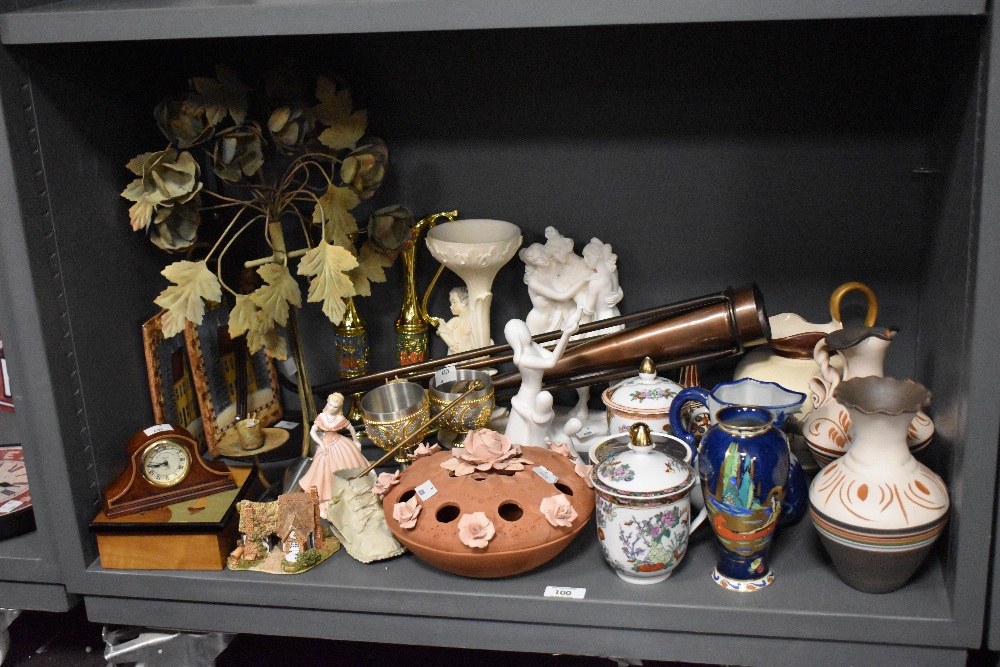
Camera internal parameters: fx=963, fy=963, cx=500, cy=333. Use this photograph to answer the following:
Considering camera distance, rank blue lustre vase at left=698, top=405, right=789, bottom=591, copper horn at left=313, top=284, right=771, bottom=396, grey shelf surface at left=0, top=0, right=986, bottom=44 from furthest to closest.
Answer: copper horn at left=313, top=284, right=771, bottom=396 → blue lustre vase at left=698, top=405, right=789, bottom=591 → grey shelf surface at left=0, top=0, right=986, bottom=44

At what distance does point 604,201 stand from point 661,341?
0.23 metres

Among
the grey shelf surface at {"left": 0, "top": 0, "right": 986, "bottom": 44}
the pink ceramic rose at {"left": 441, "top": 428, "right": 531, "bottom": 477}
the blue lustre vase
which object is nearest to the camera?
the grey shelf surface at {"left": 0, "top": 0, "right": 986, "bottom": 44}

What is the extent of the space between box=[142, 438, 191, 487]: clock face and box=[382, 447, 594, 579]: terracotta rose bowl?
0.26m

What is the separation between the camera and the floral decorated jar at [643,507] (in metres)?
1.02

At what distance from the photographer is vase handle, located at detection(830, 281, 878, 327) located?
1.23 meters

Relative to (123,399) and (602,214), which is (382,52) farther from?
(123,399)

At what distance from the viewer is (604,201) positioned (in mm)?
1359

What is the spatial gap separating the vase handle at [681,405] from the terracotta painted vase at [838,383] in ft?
0.45

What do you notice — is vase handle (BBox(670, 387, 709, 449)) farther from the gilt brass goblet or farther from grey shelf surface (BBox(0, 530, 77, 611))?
grey shelf surface (BBox(0, 530, 77, 611))

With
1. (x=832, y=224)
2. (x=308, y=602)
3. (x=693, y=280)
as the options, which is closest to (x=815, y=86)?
(x=832, y=224)

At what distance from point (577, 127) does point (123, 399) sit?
703 millimetres

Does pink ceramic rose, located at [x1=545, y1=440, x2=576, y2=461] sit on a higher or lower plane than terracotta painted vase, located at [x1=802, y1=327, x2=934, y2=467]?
lower

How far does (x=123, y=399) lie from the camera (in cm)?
124

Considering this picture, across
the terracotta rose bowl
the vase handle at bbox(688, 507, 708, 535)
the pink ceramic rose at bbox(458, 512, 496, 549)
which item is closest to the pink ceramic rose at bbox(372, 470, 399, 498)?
the terracotta rose bowl
